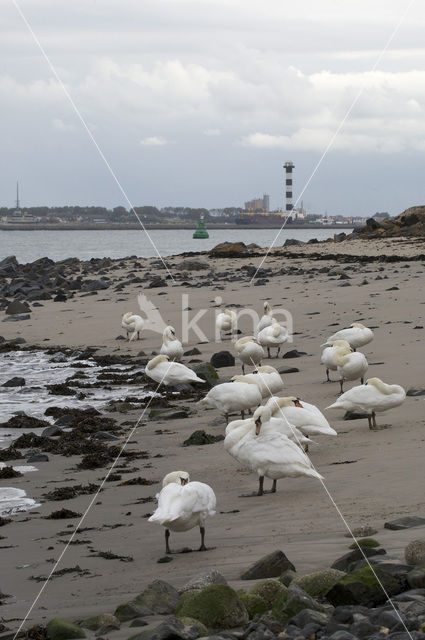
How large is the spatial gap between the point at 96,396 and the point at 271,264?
20.9 meters

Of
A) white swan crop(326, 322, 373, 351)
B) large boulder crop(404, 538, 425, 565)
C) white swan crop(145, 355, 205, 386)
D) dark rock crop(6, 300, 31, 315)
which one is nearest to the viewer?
large boulder crop(404, 538, 425, 565)

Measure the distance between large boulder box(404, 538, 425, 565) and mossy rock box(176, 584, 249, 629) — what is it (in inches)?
42.1

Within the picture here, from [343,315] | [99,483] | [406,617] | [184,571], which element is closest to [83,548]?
[184,571]

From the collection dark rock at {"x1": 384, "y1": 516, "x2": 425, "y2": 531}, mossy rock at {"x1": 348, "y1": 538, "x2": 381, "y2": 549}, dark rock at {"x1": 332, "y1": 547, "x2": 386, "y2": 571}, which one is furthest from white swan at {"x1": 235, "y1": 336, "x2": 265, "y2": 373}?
dark rock at {"x1": 332, "y1": 547, "x2": 386, "y2": 571}

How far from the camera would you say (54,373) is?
56.0 feet

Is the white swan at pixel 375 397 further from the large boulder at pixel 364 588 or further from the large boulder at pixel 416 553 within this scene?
the large boulder at pixel 364 588

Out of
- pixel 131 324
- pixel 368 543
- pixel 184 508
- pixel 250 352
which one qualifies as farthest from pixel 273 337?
pixel 368 543

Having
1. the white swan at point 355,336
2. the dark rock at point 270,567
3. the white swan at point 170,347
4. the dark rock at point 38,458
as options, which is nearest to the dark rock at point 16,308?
the white swan at point 170,347

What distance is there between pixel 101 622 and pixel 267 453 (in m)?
3.13

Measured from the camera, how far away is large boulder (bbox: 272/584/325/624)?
15.4 feet

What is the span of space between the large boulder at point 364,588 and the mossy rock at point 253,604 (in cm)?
36

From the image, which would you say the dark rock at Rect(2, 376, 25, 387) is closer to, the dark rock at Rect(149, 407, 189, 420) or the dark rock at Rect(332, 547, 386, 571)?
the dark rock at Rect(149, 407, 189, 420)

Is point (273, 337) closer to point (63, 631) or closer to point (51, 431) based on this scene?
point (51, 431)

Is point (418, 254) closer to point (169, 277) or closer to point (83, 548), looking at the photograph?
point (169, 277)
